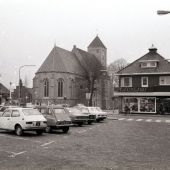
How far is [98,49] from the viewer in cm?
12356

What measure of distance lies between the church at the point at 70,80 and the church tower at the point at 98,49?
13.7 m

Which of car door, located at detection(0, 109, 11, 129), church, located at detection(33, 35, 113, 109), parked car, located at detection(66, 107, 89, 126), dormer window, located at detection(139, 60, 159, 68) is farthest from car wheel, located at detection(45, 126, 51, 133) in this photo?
church, located at detection(33, 35, 113, 109)

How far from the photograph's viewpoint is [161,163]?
12898 mm

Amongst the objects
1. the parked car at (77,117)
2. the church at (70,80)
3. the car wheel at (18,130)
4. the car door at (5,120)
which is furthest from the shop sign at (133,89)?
the car wheel at (18,130)

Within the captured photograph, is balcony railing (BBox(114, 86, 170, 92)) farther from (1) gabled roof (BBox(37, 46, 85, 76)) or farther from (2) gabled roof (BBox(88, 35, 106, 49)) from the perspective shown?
(2) gabled roof (BBox(88, 35, 106, 49))

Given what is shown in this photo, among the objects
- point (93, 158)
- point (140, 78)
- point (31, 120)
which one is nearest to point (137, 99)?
point (140, 78)

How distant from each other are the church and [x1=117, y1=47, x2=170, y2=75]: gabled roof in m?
18.5

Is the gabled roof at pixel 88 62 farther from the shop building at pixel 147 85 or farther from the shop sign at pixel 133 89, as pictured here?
the shop sign at pixel 133 89

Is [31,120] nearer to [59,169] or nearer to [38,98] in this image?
[59,169]

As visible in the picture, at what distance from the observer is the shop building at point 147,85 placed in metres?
59.4

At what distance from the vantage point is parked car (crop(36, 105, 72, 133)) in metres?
24.7

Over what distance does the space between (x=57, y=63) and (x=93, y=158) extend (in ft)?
259

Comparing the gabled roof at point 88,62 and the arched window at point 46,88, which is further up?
the gabled roof at point 88,62

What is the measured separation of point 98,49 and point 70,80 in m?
32.6
